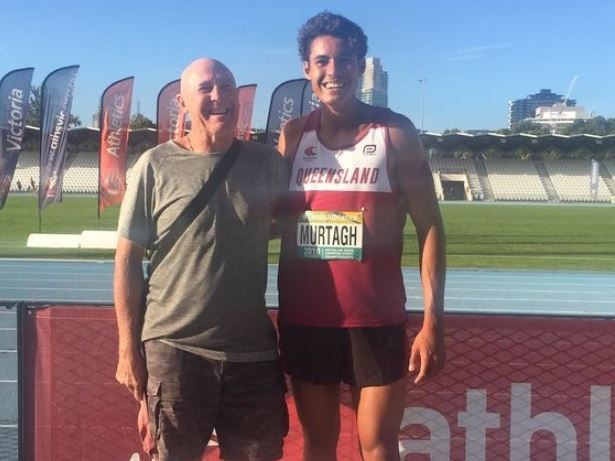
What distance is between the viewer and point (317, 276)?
2.63 m

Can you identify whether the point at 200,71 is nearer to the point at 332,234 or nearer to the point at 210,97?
the point at 210,97

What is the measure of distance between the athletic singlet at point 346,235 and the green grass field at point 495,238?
632 cm

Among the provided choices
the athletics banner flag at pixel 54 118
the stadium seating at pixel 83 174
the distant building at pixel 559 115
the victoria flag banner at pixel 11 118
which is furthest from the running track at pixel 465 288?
the distant building at pixel 559 115

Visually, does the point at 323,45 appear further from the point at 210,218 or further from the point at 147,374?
the point at 147,374

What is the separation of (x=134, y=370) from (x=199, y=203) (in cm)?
65

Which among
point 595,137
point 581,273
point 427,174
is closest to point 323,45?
point 427,174

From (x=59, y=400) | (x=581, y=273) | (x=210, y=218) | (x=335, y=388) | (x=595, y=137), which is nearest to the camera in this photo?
(x=210, y=218)

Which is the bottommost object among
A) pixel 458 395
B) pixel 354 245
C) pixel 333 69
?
pixel 458 395

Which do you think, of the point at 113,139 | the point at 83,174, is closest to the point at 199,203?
the point at 113,139

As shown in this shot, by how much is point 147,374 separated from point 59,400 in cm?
114

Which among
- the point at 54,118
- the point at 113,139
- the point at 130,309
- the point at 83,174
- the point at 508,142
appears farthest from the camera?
the point at 508,142

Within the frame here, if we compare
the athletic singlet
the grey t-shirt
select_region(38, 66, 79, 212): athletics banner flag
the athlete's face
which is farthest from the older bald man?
select_region(38, 66, 79, 212): athletics banner flag

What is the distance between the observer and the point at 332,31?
8.56 feet

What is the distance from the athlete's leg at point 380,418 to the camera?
2.67m
